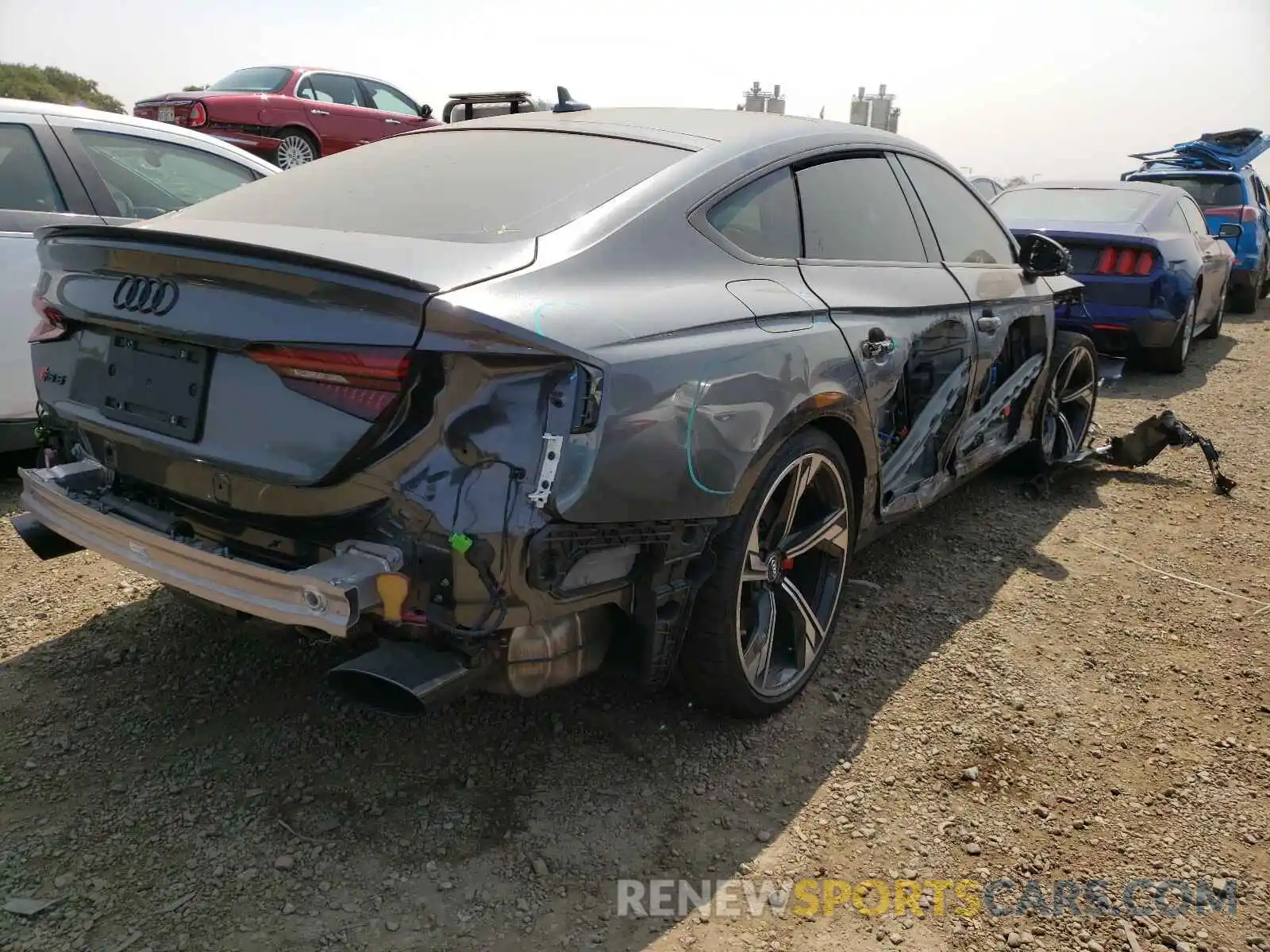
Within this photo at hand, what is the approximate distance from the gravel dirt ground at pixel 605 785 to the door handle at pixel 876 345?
3.32 feet

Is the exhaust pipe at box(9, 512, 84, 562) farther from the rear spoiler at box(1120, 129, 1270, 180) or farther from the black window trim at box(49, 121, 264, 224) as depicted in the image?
the rear spoiler at box(1120, 129, 1270, 180)

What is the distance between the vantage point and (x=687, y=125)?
2912 mm

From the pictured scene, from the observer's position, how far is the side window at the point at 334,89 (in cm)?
1069

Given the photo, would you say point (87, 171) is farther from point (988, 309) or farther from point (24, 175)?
point (988, 309)

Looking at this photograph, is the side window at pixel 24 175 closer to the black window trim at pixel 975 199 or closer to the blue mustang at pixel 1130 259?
the black window trim at pixel 975 199

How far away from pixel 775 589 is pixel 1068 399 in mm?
3021

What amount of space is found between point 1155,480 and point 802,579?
316 centimetres

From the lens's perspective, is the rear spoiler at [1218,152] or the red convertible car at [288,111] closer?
the red convertible car at [288,111]

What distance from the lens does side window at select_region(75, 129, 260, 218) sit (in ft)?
14.0

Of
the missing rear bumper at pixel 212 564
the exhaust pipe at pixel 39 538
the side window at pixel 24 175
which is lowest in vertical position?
the exhaust pipe at pixel 39 538

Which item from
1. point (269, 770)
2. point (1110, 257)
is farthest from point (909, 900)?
point (1110, 257)

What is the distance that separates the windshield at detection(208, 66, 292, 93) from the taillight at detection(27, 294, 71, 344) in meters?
8.71

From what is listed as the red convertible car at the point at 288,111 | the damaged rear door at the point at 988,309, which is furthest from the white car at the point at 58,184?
the red convertible car at the point at 288,111

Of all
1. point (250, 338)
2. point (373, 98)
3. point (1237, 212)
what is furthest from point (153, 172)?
point (1237, 212)
